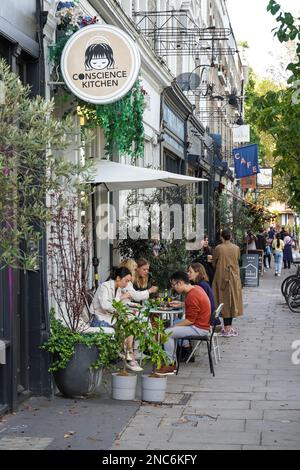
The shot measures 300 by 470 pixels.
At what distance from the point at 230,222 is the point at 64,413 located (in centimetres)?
2066

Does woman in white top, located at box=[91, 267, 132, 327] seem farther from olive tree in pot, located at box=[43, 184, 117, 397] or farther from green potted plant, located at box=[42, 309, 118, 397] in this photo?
green potted plant, located at box=[42, 309, 118, 397]

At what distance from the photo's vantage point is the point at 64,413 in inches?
360

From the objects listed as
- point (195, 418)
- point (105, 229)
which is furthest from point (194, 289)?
point (105, 229)

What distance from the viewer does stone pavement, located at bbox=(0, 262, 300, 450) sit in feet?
25.8

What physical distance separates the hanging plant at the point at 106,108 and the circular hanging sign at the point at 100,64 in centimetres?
34

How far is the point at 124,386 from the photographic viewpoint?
387 inches

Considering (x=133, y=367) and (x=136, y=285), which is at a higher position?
(x=136, y=285)

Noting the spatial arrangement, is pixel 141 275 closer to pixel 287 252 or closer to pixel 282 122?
pixel 282 122

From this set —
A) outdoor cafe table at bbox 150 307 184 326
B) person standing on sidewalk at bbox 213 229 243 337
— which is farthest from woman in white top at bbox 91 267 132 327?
person standing on sidewalk at bbox 213 229 243 337

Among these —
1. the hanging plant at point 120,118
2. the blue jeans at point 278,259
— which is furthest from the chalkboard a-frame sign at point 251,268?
the hanging plant at point 120,118

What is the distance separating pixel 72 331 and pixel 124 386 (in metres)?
0.88

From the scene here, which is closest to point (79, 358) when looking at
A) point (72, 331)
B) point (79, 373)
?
point (79, 373)

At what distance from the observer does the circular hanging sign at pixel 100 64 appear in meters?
10.1

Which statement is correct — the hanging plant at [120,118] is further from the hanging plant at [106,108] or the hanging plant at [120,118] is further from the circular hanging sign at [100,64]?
the circular hanging sign at [100,64]
